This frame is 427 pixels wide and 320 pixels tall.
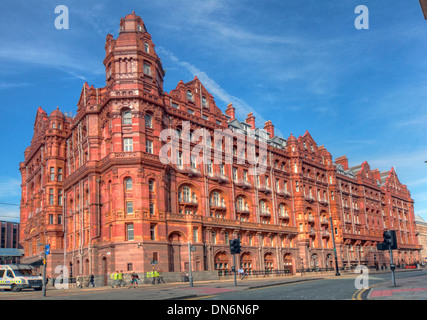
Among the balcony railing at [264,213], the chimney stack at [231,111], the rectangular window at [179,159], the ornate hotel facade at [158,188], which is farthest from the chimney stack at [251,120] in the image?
the rectangular window at [179,159]

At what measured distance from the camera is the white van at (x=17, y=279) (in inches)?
1448

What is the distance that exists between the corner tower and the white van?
22490mm

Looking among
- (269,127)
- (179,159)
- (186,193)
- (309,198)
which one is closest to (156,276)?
(186,193)

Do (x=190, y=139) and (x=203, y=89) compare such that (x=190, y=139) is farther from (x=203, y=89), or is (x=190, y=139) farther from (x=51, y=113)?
(x=51, y=113)

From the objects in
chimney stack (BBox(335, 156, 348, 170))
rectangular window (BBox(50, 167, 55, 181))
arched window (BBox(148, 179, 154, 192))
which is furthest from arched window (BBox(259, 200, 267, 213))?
chimney stack (BBox(335, 156, 348, 170))

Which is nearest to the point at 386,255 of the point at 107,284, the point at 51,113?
the point at 107,284

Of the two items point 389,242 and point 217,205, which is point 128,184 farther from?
point 389,242

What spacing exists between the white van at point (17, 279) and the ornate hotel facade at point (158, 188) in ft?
27.4

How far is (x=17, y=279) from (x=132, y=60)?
27590 mm

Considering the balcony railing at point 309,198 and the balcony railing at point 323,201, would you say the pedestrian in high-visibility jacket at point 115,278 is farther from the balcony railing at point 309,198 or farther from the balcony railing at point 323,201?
the balcony railing at point 323,201

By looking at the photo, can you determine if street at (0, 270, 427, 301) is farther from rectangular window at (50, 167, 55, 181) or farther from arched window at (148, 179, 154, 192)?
rectangular window at (50, 167, 55, 181)

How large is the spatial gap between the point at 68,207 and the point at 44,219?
4.69 metres
